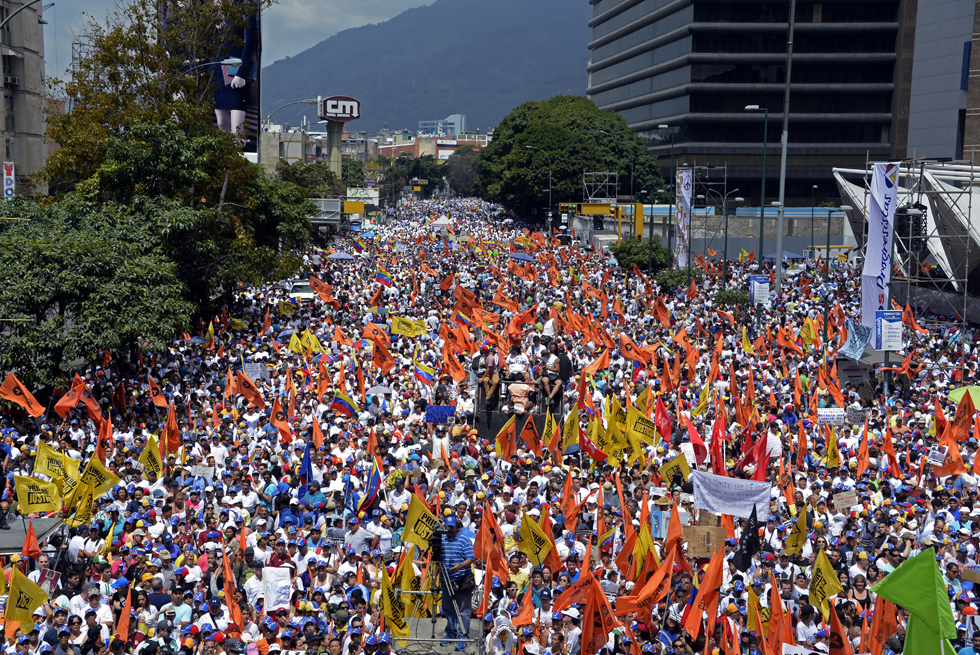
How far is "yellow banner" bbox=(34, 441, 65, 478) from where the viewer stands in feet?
42.3

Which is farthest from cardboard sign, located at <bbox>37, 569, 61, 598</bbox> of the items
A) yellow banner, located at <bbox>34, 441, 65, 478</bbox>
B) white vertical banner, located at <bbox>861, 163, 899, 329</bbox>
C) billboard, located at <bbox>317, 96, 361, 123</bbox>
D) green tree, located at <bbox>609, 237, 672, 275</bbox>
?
billboard, located at <bbox>317, 96, 361, 123</bbox>

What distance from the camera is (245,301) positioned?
31.5 metres

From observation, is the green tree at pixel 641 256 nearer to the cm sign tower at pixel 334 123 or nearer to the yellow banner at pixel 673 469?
the yellow banner at pixel 673 469

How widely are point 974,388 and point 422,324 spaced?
12.3m

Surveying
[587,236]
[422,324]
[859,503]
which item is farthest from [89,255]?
[587,236]

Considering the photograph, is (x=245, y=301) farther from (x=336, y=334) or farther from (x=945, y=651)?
(x=945, y=651)

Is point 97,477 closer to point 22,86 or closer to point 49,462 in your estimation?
point 49,462

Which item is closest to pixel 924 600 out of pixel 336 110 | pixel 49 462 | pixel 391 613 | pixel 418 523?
pixel 391 613

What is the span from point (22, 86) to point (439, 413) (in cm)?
3478

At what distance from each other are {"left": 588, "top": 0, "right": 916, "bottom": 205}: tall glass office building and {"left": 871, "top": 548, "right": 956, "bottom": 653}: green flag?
7258cm

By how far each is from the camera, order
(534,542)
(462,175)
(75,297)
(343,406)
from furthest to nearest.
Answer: (462,175) → (75,297) → (343,406) → (534,542)

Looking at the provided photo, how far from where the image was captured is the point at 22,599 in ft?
30.7

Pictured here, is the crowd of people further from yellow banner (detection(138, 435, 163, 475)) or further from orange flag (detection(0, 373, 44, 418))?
orange flag (detection(0, 373, 44, 418))

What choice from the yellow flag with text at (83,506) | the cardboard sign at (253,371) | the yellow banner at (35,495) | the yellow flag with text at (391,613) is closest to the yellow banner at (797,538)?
the yellow flag with text at (391,613)
